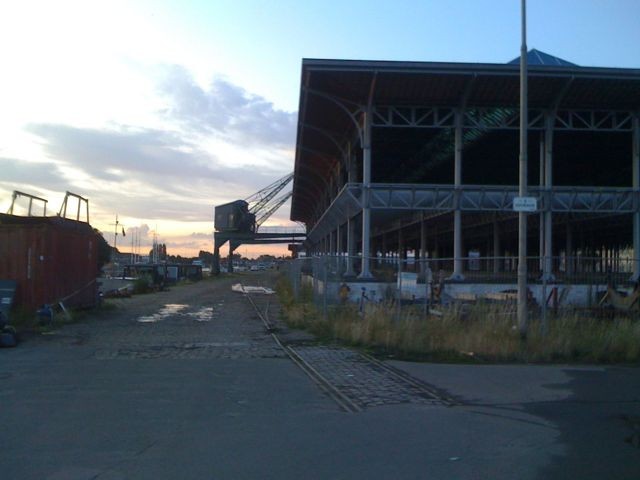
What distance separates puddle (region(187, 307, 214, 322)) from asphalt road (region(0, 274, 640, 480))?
8894 millimetres

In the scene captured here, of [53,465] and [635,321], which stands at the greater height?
[635,321]

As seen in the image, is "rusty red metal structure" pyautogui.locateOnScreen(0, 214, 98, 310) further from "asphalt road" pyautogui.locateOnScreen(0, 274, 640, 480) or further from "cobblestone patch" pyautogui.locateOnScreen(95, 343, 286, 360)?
"asphalt road" pyautogui.locateOnScreen(0, 274, 640, 480)

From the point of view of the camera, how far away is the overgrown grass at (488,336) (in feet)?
43.2

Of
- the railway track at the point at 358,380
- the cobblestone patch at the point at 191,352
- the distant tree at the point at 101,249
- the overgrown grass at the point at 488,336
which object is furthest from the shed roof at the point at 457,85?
the cobblestone patch at the point at 191,352

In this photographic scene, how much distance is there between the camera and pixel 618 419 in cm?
823

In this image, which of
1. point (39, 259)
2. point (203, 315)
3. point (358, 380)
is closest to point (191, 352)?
point (358, 380)

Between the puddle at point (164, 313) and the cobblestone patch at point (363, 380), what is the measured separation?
865 cm

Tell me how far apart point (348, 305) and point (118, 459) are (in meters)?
14.5

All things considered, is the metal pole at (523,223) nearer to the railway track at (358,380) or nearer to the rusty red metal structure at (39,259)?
the railway track at (358,380)

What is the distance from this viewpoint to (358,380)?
10.8 m

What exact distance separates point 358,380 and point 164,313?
49.2ft

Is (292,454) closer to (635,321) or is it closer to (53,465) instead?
(53,465)

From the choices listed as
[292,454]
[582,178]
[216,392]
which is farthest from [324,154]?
[292,454]

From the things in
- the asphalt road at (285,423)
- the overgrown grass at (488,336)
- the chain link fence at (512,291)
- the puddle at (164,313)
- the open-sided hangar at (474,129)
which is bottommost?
the asphalt road at (285,423)
